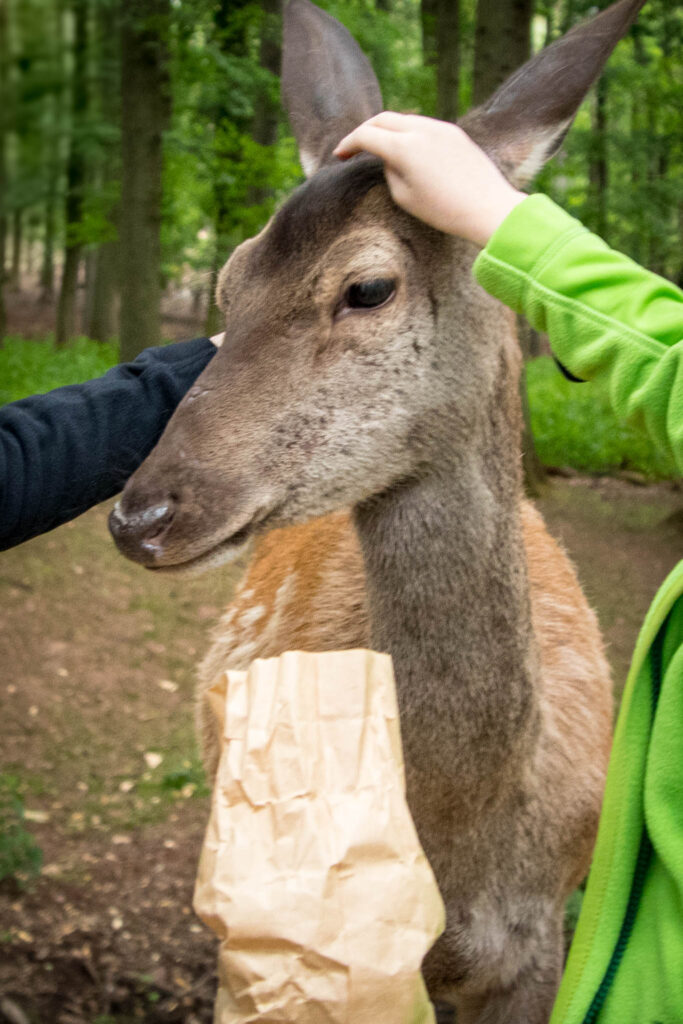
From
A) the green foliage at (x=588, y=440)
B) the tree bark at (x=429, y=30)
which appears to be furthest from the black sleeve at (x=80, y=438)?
the tree bark at (x=429, y=30)

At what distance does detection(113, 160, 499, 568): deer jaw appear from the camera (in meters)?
1.94

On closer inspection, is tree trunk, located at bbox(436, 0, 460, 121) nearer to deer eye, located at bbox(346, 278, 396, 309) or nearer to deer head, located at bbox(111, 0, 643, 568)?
deer head, located at bbox(111, 0, 643, 568)

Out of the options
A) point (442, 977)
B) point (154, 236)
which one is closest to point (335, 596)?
point (442, 977)

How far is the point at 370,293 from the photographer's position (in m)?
2.01

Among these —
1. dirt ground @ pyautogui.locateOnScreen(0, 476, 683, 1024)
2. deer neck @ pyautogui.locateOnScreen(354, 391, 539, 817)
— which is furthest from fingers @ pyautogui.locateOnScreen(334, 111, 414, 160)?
dirt ground @ pyautogui.locateOnScreen(0, 476, 683, 1024)

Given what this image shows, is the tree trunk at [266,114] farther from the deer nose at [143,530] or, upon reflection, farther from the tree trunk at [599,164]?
the deer nose at [143,530]

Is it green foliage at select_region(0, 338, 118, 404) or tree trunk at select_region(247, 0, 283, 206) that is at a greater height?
tree trunk at select_region(247, 0, 283, 206)

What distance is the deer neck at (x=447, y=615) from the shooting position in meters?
2.17

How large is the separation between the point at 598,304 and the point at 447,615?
0.84 meters

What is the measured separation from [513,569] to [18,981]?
2.19 meters

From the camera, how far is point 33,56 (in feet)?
2.02

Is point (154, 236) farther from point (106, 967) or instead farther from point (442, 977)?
point (442, 977)

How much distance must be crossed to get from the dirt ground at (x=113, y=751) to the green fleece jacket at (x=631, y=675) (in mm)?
1270

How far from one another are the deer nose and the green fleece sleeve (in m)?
0.73
